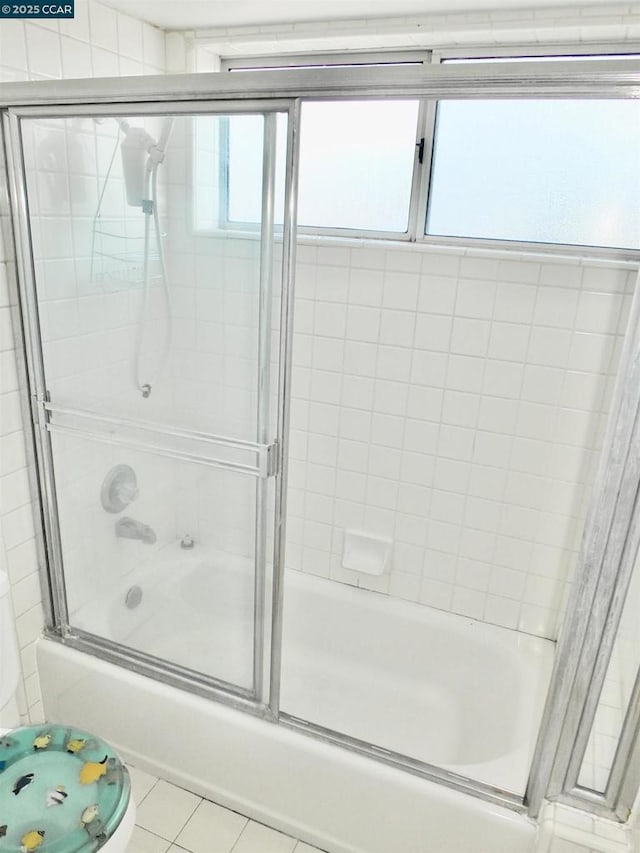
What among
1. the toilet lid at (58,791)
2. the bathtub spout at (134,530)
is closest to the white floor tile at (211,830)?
the toilet lid at (58,791)

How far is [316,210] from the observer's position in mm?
2051

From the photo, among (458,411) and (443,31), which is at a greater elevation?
(443,31)

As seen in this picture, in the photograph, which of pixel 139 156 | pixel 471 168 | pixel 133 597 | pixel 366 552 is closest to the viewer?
pixel 139 156

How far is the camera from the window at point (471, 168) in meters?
1.71

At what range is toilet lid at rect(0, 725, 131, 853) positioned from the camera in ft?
3.99

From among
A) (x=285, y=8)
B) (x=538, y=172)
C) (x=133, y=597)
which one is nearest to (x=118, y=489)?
(x=133, y=597)

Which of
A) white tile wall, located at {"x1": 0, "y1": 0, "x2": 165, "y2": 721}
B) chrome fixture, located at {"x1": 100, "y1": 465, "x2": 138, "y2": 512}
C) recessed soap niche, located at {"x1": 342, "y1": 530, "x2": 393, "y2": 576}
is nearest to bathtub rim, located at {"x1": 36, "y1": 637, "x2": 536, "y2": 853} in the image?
white tile wall, located at {"x1": 0, "y1": 0, "x2": 165, "y2": 721}

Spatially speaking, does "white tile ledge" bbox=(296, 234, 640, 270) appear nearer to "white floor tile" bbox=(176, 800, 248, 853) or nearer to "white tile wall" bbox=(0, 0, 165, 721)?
"white tile wall" bbox=(0, 0, 165, 721)

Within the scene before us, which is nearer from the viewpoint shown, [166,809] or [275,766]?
Answer: [275,766]

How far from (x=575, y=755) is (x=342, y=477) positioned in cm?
108

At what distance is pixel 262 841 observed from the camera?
1.64 meters

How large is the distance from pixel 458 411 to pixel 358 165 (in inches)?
34.1

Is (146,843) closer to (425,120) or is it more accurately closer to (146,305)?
(146,305)

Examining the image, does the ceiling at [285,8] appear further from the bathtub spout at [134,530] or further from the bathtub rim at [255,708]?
the bathtub rim at [255,708]
